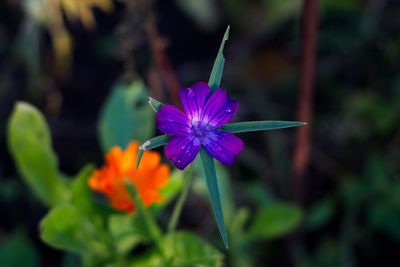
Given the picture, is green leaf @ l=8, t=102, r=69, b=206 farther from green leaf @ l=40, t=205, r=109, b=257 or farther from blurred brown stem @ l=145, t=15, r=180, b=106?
blurred brown stem @ l=145, t=15, r=180, b=106

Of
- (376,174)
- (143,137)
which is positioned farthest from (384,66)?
(143,137)

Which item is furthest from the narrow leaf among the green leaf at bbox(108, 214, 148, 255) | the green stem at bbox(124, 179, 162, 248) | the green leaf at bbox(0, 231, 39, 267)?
the green leaf at bbox(0, 231, 39, 267)

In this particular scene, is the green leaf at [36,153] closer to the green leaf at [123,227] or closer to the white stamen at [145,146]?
the green leaf at [123,227]

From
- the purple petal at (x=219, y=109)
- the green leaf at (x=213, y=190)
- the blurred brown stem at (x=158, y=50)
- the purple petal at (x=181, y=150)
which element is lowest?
the green leaf at (x=213, y=190)

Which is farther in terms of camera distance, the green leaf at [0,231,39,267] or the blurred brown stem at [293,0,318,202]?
the green leaf at [0,231,39,267]

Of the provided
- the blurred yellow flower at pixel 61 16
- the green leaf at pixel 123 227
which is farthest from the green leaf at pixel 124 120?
the blurred yellow flower at pixel 61 16

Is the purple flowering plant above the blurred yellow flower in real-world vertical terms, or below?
below
